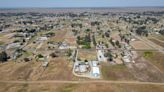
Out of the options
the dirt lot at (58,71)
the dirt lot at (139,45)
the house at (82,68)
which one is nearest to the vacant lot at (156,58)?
the dirt lot at (139,45)

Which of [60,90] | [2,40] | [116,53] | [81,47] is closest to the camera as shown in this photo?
[60,90]

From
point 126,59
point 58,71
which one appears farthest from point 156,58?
point 58,71

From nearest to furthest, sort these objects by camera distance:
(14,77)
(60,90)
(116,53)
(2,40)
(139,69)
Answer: (60,90) → (14,77) → (139,69) → (116,53) → (2,40)

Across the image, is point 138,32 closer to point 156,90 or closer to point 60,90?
point 156,90

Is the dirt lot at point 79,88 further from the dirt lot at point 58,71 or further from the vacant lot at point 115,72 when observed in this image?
the dirt lot at point 58,71

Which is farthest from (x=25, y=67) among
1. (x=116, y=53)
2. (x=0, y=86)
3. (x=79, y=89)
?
(x=116, y=53)

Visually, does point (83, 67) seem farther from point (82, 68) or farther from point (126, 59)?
point (126, 59)

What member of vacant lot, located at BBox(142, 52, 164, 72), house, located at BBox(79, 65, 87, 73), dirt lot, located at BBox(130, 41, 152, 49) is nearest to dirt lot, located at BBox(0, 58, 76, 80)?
house, located at BBox(79, 65, 87, 73)

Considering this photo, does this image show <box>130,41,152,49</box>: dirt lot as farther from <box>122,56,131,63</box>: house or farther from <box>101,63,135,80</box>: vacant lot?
<box>101,63,135,80</box>: vacant lot
